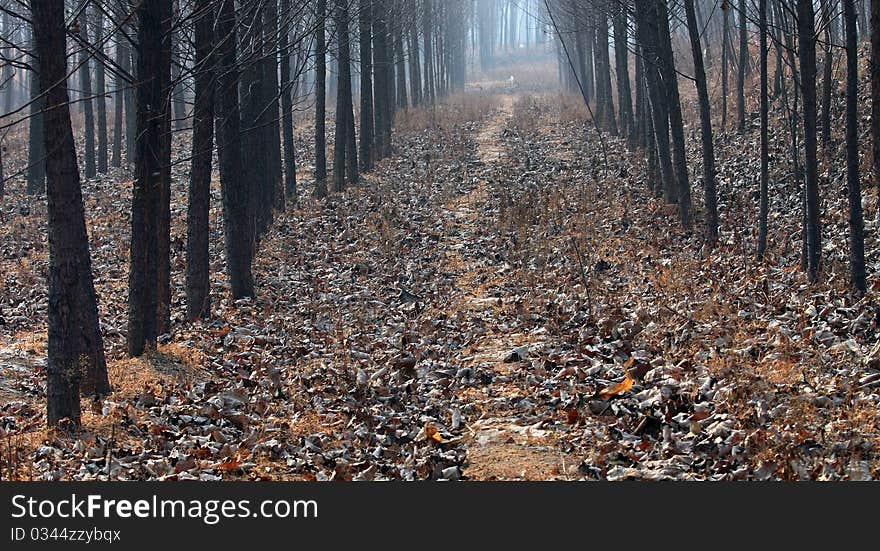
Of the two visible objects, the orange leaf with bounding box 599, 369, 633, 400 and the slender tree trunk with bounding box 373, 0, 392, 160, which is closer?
the orange leaf with bounding box 599, 369, 633, 400

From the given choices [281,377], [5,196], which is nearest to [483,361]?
[281,377]

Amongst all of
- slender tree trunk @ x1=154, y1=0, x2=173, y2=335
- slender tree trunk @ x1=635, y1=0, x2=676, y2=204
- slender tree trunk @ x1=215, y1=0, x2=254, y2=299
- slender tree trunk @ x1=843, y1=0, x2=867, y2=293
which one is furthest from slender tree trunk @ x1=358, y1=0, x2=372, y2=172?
slender tree trunk @ x1=843, y1=0, x2=867, y2=293

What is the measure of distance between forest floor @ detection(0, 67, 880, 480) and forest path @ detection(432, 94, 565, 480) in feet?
0.10

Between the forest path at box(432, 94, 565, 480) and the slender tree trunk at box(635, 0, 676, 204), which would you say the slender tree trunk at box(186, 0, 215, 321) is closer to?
the forest path at box(432, 94, 565, 480)

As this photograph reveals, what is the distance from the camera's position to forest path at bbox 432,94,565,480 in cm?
640

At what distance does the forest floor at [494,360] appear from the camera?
6.32m

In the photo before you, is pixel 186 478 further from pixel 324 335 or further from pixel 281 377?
pixel 324 335

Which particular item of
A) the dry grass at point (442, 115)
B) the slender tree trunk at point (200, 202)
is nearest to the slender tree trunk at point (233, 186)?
the slender tree trunk at point (200, 202)

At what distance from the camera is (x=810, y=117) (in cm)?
1043

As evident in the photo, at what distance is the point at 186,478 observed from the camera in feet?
19.4

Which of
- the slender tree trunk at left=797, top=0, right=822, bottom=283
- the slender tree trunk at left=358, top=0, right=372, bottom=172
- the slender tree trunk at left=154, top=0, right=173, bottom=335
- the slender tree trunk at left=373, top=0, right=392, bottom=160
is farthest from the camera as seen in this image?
the slender tree trunk at left=373, top=0, right=392, bottom=160

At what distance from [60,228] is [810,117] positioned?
8507 mm

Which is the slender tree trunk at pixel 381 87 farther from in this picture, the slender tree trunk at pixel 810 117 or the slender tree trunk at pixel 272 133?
the slender tree trunk at pixel 810 117

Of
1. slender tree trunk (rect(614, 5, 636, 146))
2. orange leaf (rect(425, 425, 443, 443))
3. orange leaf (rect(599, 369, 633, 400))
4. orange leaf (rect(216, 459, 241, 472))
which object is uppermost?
slender tree trunk (rect(614, 5, 636, 146))
